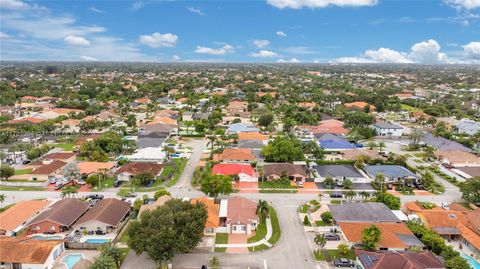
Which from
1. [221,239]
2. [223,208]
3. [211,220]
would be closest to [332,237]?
[221,239]

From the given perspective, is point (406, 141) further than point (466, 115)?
No

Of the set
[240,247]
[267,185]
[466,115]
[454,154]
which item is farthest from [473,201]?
[466,115]

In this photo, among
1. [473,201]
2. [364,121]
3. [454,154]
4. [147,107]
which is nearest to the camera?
[473,201]

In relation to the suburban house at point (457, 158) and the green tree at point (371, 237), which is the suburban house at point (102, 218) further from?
the suburban house at point (457, 158)

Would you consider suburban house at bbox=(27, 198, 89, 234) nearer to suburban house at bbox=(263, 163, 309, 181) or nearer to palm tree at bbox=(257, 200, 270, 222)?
palm tree at bbox=(257, 200, 270, 222)

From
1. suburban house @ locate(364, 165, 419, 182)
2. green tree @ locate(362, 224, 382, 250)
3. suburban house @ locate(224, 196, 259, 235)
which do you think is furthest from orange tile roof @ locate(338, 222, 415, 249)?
suburban house @ locate(364, 165, 419, 182)

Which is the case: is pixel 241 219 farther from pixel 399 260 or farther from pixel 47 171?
pixel 47 171

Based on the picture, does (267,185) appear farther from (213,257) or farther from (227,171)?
(213,257)
